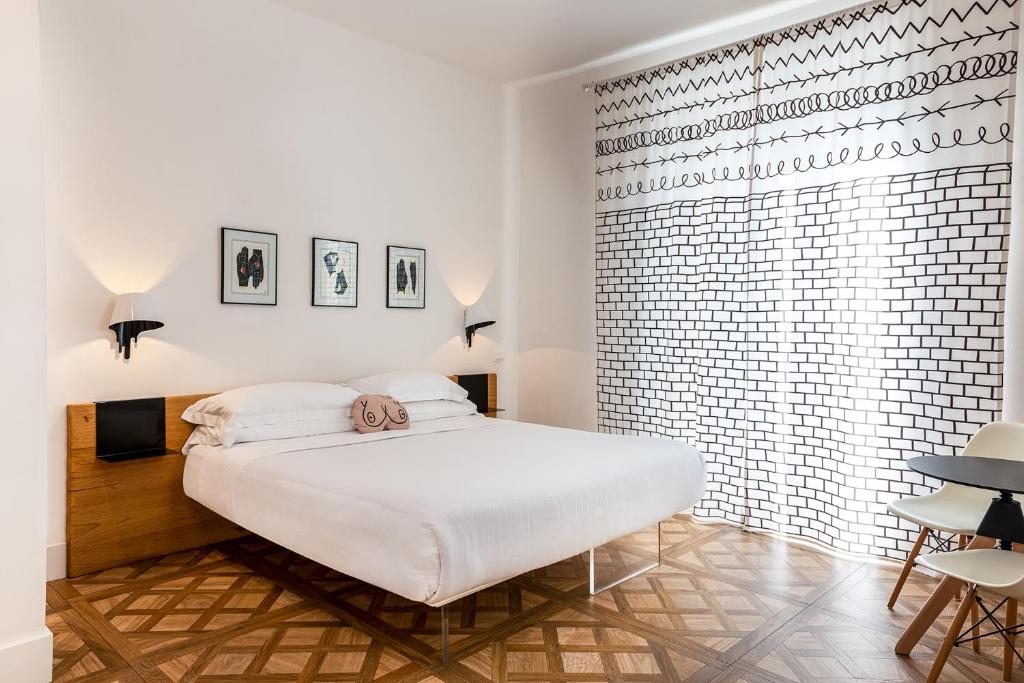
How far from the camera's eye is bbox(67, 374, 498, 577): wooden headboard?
3.10 m

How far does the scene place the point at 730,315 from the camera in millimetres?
4090

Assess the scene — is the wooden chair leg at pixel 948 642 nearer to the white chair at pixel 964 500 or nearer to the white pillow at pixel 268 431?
the white chair at pixel 964 500

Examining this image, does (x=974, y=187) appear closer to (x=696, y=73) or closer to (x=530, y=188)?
(x=696, y=73)

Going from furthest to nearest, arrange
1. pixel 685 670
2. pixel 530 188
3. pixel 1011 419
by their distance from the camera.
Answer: pixel 530 188
pixel 1011 419
pixel 685 670

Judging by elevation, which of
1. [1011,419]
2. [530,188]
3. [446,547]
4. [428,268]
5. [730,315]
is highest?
[530,188]

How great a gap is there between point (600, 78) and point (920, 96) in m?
2.11

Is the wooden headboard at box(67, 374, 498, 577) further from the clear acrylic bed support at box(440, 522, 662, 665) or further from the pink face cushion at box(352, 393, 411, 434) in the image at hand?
the clear acrylic bed support at box(440, 522, 662, 665)

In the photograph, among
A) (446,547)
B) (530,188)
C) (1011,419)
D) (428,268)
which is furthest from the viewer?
(530,188)

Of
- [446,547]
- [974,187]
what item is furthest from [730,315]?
[446,547]

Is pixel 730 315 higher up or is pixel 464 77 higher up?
pixel 464 77

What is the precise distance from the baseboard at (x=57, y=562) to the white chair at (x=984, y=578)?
11.2 feet

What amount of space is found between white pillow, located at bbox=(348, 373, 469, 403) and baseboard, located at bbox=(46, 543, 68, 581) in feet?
5.16

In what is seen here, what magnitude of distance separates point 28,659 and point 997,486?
3033 millimetres

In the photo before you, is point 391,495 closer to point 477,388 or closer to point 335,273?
point 335,273
